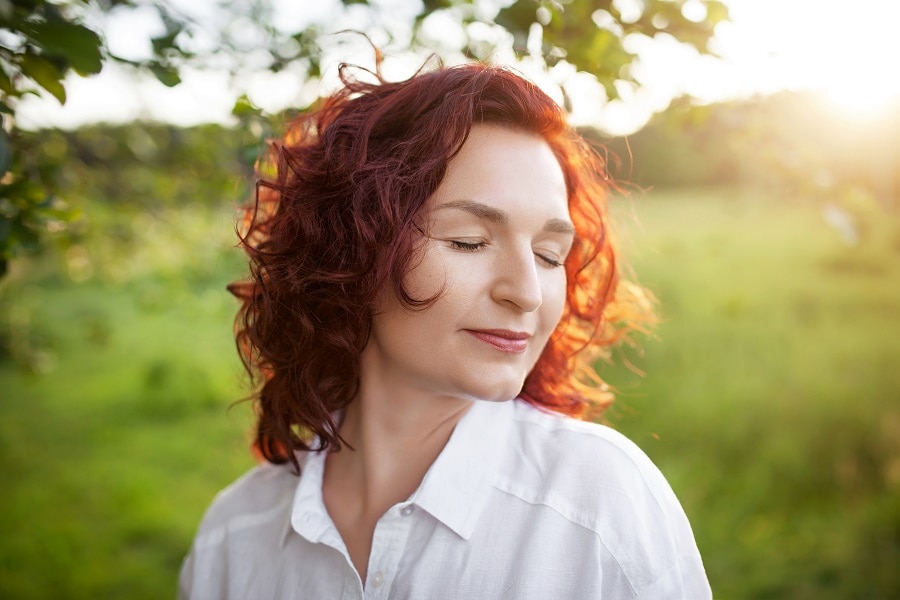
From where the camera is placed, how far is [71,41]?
1.19 m

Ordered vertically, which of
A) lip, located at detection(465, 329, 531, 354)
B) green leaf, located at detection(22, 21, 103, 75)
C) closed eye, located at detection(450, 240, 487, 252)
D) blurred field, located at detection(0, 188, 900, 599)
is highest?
green leaf, located at detection(22, 21, 103, 75)

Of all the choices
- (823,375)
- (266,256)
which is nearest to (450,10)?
(266,256)

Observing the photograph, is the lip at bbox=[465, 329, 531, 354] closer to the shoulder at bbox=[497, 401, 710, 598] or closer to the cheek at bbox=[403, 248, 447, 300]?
the cheek at bbox=[403, 248, 447, 300]

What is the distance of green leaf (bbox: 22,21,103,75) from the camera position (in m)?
1.19

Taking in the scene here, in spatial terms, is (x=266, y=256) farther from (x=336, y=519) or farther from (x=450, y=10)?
(x=450, y=10)

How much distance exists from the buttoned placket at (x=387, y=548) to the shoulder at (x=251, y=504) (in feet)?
1.16

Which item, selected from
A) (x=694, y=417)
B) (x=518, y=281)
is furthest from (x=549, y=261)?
(x=694, y=417)

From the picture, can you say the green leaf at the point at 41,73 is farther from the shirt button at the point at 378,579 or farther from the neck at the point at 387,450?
the shirt button at the point at 378,579

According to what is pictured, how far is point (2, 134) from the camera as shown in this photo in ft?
3.80

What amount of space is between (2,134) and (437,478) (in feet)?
3.50

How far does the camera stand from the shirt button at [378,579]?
4.53 feet

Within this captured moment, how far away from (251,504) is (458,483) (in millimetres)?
679

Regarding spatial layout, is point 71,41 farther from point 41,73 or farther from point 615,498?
point 615,498

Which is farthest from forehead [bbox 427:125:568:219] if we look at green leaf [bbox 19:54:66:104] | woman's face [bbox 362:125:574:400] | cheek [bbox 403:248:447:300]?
Result: green leaf [bbox 19:54:66:104]
